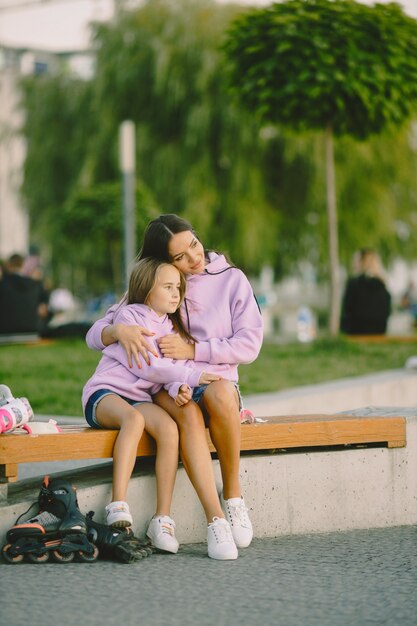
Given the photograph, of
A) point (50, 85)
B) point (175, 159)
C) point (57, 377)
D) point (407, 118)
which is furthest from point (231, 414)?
point (50, 85)

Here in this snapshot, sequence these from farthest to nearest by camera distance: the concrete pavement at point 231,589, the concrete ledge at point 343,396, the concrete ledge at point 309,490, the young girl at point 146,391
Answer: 1. the concrete ledge at point 343,396
2. the concrete ledge at point 309,490
3. the young girl at point 146,391
4. the concrete pavement at point 231,589

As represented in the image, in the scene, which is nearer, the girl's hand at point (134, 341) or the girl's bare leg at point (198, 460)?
the girl's bare leg at point (198, 460)

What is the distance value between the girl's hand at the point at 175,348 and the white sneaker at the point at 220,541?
2.51 ft

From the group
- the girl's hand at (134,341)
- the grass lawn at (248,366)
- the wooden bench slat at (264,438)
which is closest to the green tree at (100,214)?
the grass lawn at (248,366)

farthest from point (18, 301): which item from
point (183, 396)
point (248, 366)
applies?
point (183, 396)

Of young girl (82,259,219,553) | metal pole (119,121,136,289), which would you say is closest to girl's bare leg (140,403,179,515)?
young girl (82,259,219,553)

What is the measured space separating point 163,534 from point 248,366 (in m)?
6.55

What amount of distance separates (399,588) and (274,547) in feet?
2.73

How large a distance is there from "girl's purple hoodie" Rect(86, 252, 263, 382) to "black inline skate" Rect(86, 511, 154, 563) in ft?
2.94

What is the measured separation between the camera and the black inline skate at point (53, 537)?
446 cm

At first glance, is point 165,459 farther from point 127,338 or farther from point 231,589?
point 231,589

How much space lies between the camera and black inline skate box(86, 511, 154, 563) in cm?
452

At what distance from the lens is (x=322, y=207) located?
2345 centimetres

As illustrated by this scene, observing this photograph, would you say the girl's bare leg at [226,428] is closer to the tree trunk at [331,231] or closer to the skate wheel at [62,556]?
the skate wheel at [62,556]
